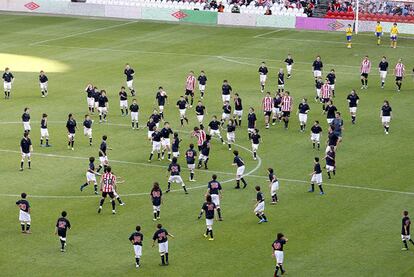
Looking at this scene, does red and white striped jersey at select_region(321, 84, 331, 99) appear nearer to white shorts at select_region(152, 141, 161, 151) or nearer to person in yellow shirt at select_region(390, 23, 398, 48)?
white shorts at select_region(152, 141, 161, 151)

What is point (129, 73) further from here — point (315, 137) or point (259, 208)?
point (259, 208)

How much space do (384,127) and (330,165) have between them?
11.2m

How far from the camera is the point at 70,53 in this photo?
293ft

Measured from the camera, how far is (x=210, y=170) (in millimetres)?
55125

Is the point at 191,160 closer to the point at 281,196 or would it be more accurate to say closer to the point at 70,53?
the point at 281,196

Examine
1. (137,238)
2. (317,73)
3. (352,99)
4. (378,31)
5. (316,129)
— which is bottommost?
(137,238)

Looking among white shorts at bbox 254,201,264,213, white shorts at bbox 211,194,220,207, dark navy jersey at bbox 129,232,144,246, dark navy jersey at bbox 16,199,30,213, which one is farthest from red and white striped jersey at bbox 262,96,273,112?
dark navy jersey at bbox 129,232,144,246

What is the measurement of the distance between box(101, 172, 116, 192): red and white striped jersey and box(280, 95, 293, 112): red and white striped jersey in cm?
1859

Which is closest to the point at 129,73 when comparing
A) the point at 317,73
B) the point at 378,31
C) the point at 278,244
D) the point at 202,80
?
the point at 202,80

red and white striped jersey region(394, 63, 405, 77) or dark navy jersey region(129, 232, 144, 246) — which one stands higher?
red and white striped jersey region(394, 63, 405, 77)

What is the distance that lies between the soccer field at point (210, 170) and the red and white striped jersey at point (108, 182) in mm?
1254

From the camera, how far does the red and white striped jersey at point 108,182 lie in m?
47.5

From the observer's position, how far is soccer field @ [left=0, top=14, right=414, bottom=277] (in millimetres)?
42375

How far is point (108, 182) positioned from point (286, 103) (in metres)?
18.8
